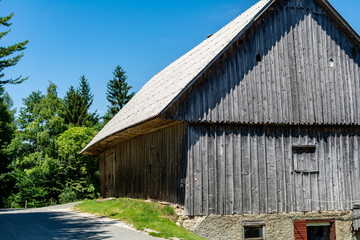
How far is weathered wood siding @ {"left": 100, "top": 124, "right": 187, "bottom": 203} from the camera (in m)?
14.8

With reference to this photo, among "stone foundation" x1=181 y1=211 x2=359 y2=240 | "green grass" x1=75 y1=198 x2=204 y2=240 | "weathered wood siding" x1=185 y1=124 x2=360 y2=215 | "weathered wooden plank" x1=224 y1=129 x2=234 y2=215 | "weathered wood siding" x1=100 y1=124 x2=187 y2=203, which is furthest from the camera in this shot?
"weathered wood siding" x1=100 y1=124 x2=187 y2=203

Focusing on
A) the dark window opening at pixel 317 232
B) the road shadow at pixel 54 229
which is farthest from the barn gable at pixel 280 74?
the dark window opening at pixel 317 232

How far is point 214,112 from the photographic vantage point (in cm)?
1447

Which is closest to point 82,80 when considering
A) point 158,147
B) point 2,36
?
point 2,36

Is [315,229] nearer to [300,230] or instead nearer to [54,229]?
[300,230]

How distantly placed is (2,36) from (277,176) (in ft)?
44.4

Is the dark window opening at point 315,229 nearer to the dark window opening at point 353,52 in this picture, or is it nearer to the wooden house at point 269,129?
the wooden house at point 269,129

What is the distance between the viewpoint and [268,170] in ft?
49.7

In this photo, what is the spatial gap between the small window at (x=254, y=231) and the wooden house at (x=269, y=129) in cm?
4

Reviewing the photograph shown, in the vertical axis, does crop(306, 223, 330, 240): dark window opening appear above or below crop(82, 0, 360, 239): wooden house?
below

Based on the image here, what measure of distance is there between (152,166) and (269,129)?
5.17 meters

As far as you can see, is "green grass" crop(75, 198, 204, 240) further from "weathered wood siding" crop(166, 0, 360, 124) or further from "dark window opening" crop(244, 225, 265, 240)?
"weathered wood siding" crop(166, 0, 360, 124)

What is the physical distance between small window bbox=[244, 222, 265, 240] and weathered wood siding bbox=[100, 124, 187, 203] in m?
2.63

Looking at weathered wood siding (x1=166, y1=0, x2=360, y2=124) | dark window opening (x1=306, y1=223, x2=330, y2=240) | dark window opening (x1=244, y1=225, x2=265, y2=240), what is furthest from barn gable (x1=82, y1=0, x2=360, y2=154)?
dark window opening (x1=306, y1=223, x2=330, y2=240)
